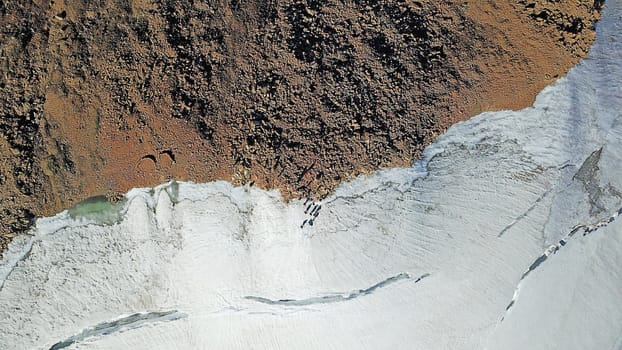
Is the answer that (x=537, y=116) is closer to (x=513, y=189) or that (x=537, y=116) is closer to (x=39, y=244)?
(x=513, y=189)

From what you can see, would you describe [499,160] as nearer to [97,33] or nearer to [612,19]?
[612,19]

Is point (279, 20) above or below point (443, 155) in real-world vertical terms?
above

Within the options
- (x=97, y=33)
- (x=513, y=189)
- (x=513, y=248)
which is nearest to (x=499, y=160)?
(x=513, y=189)

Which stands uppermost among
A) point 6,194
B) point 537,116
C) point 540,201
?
point 6,194

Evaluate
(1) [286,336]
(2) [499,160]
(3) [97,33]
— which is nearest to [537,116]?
(2) [499,160]

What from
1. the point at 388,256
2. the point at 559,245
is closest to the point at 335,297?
the point at 388,256

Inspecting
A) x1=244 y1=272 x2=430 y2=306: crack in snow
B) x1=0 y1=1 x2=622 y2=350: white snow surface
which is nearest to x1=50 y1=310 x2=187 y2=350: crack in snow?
x1=0 y1=1 x2=622 y2=350: white snow surface

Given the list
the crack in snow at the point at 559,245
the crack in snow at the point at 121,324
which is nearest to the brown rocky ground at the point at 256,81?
the crack in snow at the point at 121,324
